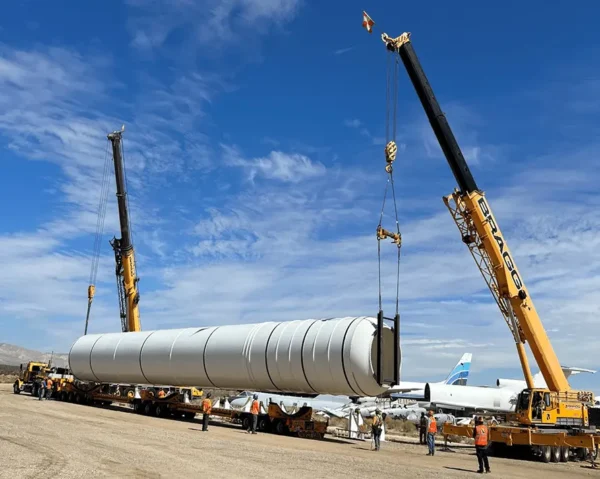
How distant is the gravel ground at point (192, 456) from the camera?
12.8 m

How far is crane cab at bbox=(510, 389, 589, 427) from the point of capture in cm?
2131

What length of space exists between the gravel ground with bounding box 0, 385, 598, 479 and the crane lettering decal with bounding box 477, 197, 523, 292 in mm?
6358

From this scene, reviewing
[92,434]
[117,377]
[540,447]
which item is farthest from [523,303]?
[117,377]

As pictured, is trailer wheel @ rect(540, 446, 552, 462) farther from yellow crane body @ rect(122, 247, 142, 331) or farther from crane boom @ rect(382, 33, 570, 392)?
yellow crane body @ rect(122, 247, 142, 331)

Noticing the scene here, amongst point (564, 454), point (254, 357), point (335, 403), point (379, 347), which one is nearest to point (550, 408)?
point (564, 454)

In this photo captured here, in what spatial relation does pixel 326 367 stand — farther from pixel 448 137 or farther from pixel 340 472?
pixel 448 137

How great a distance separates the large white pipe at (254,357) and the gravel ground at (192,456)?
2.20 metres

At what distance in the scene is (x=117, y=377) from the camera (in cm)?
3130

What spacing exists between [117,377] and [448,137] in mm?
20788

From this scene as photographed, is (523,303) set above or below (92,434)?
above

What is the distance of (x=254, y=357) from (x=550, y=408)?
11118 millimetres

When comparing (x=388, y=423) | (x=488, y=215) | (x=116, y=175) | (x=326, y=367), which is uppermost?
(x=116, y=175)

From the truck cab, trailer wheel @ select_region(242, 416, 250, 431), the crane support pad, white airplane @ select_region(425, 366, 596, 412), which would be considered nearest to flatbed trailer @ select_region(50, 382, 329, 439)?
trailer wheel @ select_region(242, 416, 250, 431)

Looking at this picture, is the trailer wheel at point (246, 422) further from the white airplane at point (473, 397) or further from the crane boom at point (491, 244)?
the white airplane at point (473, 397)
